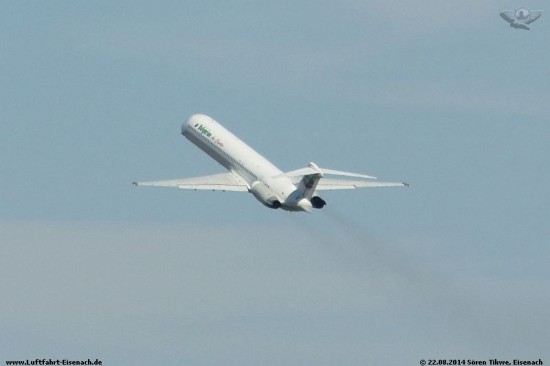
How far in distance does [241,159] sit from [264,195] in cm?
1252

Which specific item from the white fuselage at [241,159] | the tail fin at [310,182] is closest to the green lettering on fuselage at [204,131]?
the white fuselage at [241,159]

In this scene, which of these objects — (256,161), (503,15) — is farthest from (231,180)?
→ (503,15)

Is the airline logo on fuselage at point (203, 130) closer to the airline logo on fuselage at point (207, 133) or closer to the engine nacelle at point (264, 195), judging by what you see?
the airline logo on fuselage at point (207, 133)

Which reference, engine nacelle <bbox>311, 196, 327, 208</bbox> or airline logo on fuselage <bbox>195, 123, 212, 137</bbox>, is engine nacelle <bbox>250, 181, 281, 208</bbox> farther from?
airline logo on fuselage <bbox>195, 123, 212, 137</bbox>

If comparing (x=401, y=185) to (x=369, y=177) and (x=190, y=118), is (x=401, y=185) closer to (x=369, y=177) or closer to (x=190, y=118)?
(x=369, y=177)

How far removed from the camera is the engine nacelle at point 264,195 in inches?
5580

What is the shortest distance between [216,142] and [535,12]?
37885mm

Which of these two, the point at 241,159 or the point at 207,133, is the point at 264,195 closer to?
the point at 241,159

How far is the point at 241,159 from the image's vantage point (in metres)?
155

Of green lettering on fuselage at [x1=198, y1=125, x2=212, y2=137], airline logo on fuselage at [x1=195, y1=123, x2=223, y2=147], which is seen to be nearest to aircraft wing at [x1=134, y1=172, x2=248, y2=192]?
airline logo on fuselage at [x1=195, y1=123, x2=223, y2=147]

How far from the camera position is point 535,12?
5787 inches

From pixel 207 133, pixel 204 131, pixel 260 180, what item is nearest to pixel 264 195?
pixel 260 180

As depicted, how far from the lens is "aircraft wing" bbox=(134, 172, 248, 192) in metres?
145

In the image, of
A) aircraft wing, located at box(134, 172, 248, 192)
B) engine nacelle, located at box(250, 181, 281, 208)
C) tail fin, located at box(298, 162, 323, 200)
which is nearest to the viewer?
tail fin, located at box(298, 162, 323, 200)
